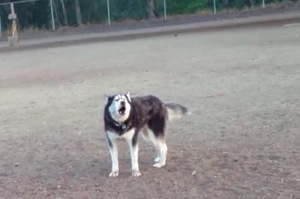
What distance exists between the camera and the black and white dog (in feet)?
30.0

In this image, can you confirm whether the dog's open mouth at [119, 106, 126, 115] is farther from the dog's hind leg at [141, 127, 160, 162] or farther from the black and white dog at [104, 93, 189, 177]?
the dog's hind leg at [141, 127, 160, 162]

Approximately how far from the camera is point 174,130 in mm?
12305

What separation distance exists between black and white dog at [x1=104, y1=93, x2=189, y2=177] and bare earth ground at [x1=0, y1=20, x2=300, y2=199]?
8.8 inches

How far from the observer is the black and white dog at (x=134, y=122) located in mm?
9141

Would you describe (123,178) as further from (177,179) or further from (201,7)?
(201,7)

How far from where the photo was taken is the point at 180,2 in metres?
68.9

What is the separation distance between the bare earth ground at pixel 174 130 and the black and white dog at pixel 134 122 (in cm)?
→ 22

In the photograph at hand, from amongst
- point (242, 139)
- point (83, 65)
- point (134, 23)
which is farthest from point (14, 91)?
point (134, 23)

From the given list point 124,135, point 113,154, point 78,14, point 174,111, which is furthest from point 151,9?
point 124,135

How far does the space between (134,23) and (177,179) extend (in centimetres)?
4742

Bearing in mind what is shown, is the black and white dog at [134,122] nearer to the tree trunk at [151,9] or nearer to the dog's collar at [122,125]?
the dog's collar at [122,125]

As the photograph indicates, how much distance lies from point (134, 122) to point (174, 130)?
306 centimetres

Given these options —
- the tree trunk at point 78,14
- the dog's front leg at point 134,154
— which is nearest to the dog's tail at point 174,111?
the dog's front leg at point 134,154

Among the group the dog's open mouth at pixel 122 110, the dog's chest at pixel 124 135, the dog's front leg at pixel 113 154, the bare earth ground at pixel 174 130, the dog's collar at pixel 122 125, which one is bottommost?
the bare earth ground at pixel 174 130
